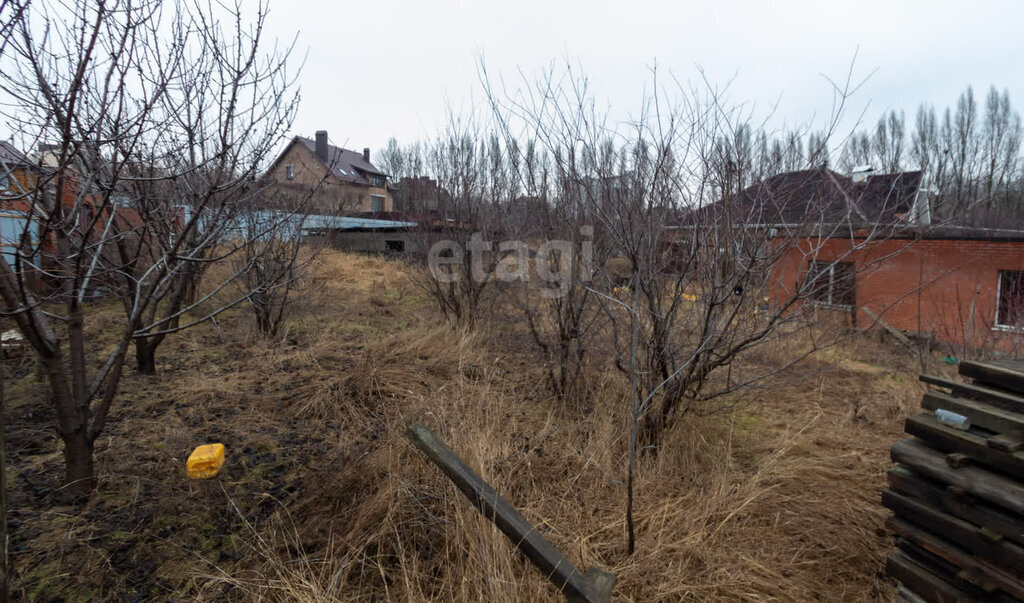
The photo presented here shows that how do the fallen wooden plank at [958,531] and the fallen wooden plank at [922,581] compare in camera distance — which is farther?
the fallen wooden plank at [922,581]

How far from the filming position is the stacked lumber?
1619 mm

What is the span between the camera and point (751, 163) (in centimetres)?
256

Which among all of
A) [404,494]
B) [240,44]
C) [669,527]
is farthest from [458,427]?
[240,44]

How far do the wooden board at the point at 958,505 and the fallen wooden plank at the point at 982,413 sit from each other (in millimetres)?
286

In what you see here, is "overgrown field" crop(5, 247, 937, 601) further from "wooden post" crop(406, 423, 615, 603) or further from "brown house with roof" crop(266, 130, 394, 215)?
"brown house with roof" crop(266, 130, 394, 215)

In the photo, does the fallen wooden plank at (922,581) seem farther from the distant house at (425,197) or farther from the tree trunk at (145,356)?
the distant house at (425,197)

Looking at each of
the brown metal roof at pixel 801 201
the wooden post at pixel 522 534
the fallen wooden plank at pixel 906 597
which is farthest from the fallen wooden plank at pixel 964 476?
the wooden post at pixel 522 534

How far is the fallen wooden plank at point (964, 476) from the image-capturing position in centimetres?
158

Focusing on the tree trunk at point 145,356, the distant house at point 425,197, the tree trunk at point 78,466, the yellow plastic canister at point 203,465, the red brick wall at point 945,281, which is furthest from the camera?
the red brick wall at point 945,281

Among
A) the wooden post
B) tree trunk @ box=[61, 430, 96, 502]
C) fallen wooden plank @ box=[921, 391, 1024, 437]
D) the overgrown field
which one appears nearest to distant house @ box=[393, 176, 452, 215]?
the overgrown field

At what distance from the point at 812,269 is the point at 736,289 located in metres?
0.39

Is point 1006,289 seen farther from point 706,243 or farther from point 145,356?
point 145,356

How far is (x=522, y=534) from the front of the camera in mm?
1771

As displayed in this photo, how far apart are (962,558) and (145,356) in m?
5.82
